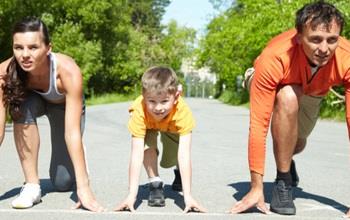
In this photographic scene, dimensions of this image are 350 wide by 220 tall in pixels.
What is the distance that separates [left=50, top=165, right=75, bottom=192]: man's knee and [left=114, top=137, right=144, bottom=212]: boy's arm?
939 mm

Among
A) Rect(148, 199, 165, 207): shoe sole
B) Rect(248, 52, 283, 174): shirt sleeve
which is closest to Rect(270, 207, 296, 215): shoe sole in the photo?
Rect(248, 52, 283, 174): shirt sleeve

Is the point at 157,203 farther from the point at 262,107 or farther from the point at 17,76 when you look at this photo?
the point at 17,76

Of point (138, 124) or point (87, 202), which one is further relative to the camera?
point (138, 124)

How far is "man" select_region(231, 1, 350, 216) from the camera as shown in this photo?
13.0 ft

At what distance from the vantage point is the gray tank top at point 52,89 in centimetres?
434

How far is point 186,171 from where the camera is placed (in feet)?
13.8

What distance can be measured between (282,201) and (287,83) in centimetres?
82

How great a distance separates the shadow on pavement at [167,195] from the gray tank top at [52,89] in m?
0.98

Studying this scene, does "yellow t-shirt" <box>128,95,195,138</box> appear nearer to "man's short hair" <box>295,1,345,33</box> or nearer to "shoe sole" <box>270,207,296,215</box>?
"shoe sole" <box>270,207,296,215</box>

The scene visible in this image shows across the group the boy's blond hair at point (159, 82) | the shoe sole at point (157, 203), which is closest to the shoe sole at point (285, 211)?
the shoe sole at point (157, 203)

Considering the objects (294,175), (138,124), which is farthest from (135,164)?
(294,175)

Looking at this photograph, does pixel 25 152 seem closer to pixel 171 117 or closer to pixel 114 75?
pixel 171 117

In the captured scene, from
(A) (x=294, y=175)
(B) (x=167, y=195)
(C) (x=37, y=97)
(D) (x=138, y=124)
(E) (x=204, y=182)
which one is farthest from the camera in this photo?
(E) (x=204, y=182)

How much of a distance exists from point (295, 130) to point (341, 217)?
0.66 meters
